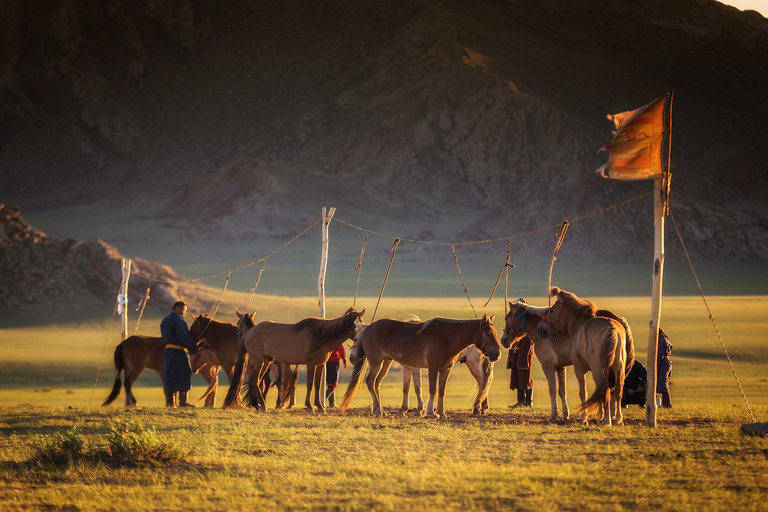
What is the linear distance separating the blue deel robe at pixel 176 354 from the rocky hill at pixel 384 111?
69359mm

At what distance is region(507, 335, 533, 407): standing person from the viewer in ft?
54.0

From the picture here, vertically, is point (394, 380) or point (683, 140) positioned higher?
point (683, 140)

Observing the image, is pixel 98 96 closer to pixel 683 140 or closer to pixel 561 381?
pixel 683 140

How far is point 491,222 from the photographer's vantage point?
91.2 metres

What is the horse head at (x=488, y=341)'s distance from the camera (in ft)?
45.0

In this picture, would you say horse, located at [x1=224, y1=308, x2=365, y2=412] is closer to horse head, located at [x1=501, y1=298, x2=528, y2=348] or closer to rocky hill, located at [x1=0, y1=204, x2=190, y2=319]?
horse head, located at [x1=501, y1=298, x2=528, y2=348]

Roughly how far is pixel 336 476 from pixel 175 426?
480cm

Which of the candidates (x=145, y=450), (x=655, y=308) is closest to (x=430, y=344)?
(x=655, y=308)

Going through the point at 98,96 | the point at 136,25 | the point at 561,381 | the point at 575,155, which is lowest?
the point at 561,381

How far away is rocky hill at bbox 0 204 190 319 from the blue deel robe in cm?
2297

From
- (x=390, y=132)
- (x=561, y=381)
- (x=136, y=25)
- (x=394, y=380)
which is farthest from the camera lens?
(x=136, y=25)

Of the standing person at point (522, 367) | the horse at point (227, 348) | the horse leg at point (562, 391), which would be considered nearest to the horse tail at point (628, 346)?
the horse leg at point (562, 391)

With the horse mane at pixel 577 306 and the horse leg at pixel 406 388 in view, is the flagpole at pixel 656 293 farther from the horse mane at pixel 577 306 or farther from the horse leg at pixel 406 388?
the horse leg at pixel 406 388

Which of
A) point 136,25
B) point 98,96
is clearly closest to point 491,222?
point 98,96
